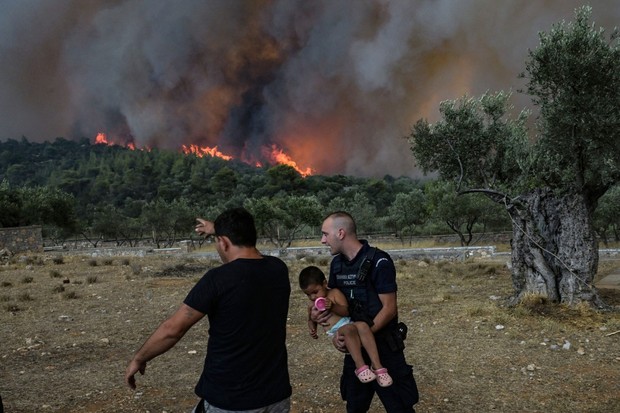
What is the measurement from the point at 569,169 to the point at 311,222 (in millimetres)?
37021

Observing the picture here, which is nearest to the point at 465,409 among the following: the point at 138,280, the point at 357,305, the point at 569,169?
the point at 357,305

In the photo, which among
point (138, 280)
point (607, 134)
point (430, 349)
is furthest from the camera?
point (138, 280)

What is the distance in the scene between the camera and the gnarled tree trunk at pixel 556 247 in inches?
453

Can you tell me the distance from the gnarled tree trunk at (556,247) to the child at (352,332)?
9.39m

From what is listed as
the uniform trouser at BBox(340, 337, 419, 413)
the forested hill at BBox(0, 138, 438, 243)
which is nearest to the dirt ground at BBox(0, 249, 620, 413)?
the uniform trouser at BBox(340, 337, 419, 413)

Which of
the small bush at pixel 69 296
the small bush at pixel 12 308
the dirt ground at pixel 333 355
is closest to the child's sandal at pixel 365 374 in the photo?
the dirt ground at pixel 333 355

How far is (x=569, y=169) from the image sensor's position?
462 inches

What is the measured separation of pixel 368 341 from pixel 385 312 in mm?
295

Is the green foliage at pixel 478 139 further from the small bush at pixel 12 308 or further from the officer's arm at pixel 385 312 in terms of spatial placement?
the small bush at pixel 12 308

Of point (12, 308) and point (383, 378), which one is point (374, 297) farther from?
point (12, 308)

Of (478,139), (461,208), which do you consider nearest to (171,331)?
(478,139)

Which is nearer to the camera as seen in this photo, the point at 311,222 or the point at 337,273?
the point at 337,273

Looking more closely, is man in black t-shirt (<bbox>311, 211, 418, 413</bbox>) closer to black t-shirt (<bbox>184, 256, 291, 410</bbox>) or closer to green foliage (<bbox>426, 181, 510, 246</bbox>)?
black t-shirt (<bbox>184, 256, 291, 410</bbox>)

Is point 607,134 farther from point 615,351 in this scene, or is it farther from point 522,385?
point 522,385
